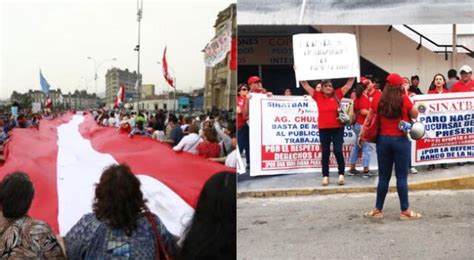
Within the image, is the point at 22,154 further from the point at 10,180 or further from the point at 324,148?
the point at 324,148

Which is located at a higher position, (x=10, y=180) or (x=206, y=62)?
(x=206, y=62)

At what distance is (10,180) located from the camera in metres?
1.32

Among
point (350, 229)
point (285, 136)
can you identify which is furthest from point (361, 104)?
point (350, 229)

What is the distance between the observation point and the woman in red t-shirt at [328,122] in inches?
114

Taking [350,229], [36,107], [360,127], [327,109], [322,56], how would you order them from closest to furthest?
[36,107] < [322,56] < [350,229] < [327,109] < [360,127]

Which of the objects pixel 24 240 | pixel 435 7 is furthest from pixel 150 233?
pixel 435 7

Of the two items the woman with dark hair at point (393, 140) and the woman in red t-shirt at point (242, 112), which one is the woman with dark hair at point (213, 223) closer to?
the woman in red t-shirt at point (242, 112)

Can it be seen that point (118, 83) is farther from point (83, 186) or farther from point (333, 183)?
point (333, 183)

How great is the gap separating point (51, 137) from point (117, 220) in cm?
31

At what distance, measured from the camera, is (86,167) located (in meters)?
1.38

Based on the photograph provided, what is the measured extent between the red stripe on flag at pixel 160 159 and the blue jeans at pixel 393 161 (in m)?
1.40

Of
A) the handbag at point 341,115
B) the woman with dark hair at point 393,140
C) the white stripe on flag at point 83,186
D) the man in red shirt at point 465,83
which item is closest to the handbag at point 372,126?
the woman with dark hair at point 393,140

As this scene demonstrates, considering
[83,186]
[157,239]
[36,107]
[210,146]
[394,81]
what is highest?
[394,81]

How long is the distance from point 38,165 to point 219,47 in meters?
0.57
